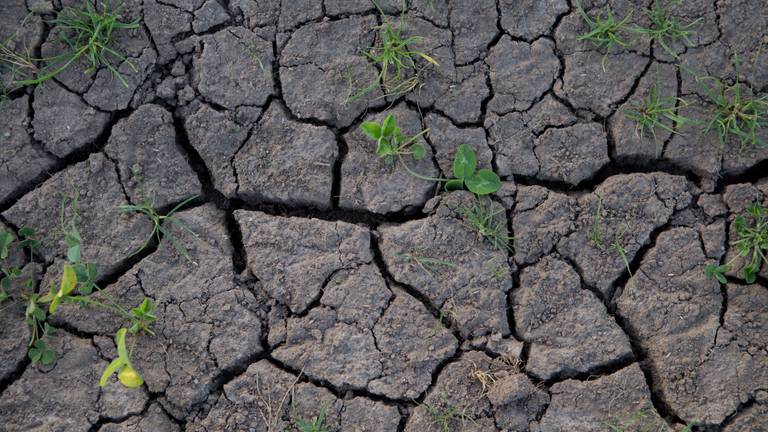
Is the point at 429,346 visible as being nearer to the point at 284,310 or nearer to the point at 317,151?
the point at 284,310

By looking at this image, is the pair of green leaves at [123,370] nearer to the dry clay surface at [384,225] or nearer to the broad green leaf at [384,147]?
the dry clay surface at [384,225]

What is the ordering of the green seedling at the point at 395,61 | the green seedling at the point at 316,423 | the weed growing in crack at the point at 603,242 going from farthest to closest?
the green seedling at the point at 395,61
the weed growing in crack at the point at 603,242
the green seedling at the point at 316,423

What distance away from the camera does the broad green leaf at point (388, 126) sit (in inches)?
108

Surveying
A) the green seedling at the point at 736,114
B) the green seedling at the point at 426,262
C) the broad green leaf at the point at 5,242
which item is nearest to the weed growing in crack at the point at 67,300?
the broad green leaf at the point at 5,242

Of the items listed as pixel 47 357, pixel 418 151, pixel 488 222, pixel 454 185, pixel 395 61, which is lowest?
pixel 47 357

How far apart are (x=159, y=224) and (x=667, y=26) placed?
6.93 feet

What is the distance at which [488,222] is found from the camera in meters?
2.83

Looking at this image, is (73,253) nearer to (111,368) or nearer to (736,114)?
(111,368)

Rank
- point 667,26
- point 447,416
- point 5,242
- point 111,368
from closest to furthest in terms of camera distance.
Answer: point 111,368
point 447,416
point 5,242
point 667,26

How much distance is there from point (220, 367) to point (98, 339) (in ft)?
1.55

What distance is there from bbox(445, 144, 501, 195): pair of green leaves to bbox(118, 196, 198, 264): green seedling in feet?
3.35

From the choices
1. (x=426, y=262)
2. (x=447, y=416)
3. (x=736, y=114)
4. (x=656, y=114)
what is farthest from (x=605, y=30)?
(x=447, y=416)

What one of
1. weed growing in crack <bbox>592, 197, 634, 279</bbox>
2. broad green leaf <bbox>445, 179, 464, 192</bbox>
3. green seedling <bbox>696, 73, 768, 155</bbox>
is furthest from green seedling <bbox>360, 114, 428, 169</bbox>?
green seedling <bbox>696, 73, 768, 155</bbox>

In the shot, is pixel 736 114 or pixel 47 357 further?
pixel 736 114
